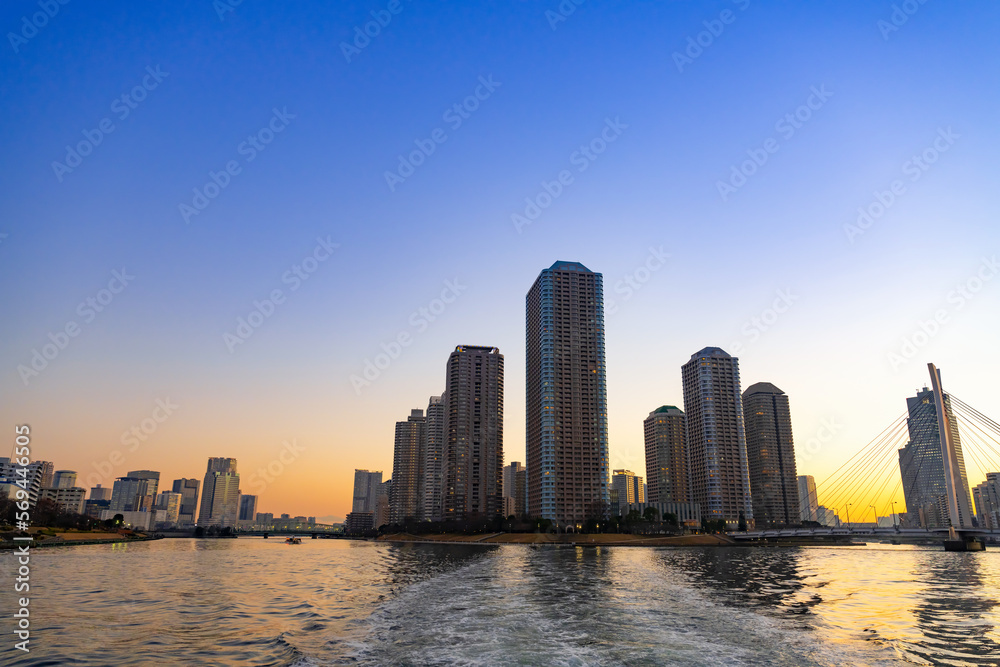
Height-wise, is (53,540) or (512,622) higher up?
(512,622)

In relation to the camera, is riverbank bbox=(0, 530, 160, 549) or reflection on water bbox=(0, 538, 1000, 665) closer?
reflection on water bbox=(0, 538, 1000, 665)

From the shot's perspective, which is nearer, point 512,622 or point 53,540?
point 512,622

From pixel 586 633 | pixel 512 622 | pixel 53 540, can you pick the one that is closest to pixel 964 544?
pixel 586 633

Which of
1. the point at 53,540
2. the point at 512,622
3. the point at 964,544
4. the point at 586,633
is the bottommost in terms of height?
the point at 53,540

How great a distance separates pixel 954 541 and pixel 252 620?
154977mm

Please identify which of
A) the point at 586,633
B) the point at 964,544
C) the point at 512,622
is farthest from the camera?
the point at 964,544

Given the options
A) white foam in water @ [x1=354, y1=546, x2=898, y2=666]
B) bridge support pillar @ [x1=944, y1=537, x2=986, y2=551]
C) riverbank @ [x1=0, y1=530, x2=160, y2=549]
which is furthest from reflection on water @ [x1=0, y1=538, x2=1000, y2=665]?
bridge support pillar @ [x1=944, y1=537, x2=986, y2=551]

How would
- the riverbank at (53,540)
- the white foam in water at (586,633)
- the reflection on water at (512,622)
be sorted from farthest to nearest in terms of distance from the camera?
the riverbank at (53,540) → the reflection on water at (512,622) → the white foam in water at (586,633)

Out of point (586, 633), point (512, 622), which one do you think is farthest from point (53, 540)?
point (586, 633)

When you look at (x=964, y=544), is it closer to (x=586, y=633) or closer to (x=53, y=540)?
(x=586, y=633)

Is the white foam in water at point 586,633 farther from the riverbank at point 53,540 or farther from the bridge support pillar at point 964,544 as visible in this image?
the bridge support pillar at point 964,544

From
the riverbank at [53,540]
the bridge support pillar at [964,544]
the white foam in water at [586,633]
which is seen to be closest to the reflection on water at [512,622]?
the white foam in water at [586,633]

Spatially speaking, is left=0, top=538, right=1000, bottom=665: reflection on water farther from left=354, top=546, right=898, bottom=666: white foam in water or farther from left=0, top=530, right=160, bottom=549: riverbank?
left=0, top=530, right=160, bottom=549: riverbank

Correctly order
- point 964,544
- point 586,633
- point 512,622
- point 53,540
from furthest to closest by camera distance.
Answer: point 53,540
point 964,544
point 512,622
point 586,633
